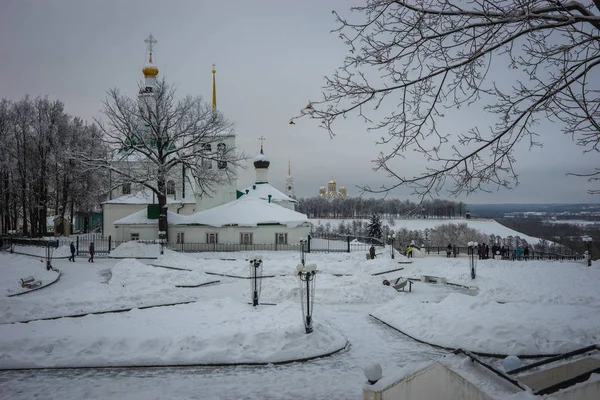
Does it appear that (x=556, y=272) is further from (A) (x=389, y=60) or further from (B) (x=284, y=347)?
(A) (x=389, y=60)

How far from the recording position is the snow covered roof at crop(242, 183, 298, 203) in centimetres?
4778

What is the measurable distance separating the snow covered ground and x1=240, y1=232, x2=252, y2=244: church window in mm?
14151

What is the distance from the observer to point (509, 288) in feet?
63.5

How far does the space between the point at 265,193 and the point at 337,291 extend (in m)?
31.1

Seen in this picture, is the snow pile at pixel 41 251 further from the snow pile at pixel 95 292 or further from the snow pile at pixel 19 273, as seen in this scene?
the snow pile at pixel 95 292

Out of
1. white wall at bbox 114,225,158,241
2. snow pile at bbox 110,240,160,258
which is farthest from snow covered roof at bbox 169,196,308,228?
snow pile at bbox 110,240,160,258

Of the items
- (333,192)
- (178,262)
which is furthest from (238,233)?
(333,192)

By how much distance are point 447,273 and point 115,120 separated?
2558cm

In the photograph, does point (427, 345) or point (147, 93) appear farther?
point (147, 93)

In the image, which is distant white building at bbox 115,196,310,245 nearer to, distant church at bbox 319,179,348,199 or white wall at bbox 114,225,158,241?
white wall at bbox 114,225,158,241

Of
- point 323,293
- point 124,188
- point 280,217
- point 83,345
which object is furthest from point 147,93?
point 83,345

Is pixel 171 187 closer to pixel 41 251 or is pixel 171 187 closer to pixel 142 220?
pixel 142 220

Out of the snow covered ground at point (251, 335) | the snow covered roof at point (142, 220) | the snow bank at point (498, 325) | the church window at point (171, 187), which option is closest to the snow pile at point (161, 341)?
the snow covered ground at point (251, 335)

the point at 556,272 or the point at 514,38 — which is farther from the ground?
the point at 514,38
